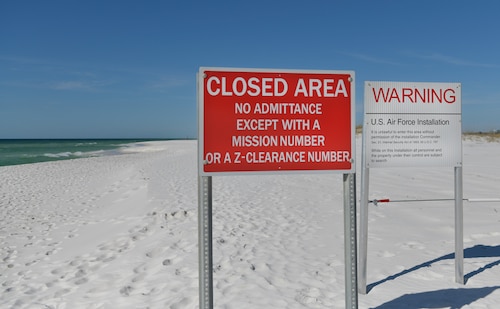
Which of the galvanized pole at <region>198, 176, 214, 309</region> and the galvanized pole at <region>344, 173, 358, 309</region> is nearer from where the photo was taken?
the galvanized pole at <region>198, 176, 214, 309</region>

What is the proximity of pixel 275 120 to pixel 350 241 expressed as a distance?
113 cm

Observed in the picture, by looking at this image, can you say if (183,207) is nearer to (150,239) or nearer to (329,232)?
(150,239)

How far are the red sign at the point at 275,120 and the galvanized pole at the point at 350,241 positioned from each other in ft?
0.57

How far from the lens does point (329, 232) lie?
7.61 meters

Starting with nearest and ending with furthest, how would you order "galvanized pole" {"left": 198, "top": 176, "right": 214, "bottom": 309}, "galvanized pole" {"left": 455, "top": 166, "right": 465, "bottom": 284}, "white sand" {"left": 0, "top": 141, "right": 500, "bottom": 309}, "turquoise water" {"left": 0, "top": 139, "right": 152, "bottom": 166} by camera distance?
"galvanized pole" {"left": 198, "top": 176, "right": 214, "bottom": 309} < "white sand" {"left": 0, "top": 141, "right": 500, "bottom": 309} < "galvanized pole" {"left": 455, "top": 166, "right": 465, "bottom": 284} < "turquoise water" {"left": 0, "top": 139, "right": 152, "bottom": 166}

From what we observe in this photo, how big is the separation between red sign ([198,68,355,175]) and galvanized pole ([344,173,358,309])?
6.9 inches

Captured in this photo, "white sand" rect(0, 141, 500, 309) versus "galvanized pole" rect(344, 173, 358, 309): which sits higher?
"galvanized pole" rect(344, 173, 358, 309)

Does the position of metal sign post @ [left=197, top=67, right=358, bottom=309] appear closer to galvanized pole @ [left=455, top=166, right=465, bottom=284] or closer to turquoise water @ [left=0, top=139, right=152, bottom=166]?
galvanized pole @ [left=455, top=166, right=465, bottom=284]

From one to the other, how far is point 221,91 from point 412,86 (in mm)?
2514

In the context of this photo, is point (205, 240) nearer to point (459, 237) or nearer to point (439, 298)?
point (439, 298)

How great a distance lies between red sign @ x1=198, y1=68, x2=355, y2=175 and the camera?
10.0 ft

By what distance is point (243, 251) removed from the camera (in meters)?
6.39

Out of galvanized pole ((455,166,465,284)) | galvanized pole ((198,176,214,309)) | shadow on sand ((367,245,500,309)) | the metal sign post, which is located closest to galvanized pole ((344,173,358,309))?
the metal sign post

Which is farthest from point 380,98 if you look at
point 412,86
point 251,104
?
point 251,104
